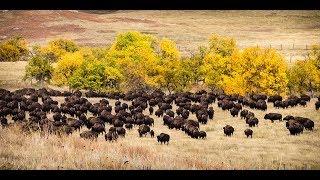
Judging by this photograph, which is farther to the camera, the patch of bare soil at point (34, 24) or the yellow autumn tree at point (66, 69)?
the patch of bare soil at point (34, 24)

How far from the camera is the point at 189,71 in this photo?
59.4 metres

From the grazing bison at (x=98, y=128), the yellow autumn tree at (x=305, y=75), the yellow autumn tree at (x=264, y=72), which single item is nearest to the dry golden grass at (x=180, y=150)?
the grazing bison at (x=98, y=128)

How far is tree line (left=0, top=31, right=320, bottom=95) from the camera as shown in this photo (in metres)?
51.2

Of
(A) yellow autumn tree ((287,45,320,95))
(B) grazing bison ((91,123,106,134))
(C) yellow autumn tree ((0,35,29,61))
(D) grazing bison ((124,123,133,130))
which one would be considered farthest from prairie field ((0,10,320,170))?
Result: (C) yellow autumn tree ((0,35,29,61))

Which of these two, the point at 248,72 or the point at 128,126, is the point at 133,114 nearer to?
the point at 128,126

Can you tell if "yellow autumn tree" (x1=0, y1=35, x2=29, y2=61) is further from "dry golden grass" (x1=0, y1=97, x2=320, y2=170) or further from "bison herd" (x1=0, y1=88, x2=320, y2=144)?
"dry golden grass" (x1=0, y1=97, x2=320, y2=170)

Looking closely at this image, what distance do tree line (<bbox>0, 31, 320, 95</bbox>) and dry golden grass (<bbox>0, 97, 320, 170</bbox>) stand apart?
854 cm

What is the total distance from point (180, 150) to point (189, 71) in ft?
116

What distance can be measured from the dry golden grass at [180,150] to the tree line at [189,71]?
28.0ft

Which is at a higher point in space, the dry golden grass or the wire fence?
the dry golden grass

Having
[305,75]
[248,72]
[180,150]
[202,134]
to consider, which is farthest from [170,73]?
[180,150]

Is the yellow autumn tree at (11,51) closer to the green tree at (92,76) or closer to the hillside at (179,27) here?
the hillside at (179,27)

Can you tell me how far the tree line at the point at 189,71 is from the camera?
168 feet
